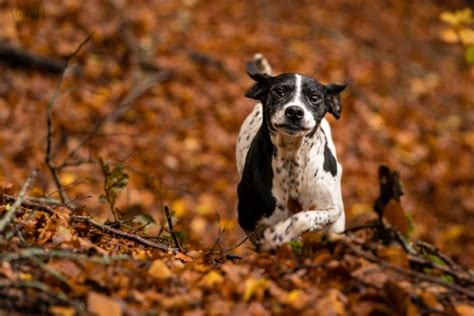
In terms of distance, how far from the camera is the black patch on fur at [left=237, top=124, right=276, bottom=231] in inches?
204

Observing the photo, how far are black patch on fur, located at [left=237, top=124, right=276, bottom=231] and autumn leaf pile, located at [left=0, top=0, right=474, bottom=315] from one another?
0.89 feet

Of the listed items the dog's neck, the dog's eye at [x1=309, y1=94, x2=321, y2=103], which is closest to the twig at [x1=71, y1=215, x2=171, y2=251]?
the dog's neck

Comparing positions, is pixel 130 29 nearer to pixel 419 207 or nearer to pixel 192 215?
pixel 192 215

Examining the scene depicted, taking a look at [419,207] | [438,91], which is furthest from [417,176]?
[438,91]

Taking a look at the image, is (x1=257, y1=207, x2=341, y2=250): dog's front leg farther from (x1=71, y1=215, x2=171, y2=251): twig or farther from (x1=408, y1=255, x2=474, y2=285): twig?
(x1=408, y1=255, x2=474, y2=285): twig

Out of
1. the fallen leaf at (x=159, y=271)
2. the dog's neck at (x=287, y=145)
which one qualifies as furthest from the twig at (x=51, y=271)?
the dog's neck at (x=287, y=145)

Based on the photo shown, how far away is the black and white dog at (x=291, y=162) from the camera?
4.97m

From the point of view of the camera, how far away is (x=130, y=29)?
11750mm

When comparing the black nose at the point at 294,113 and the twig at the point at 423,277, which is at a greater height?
the black nose at the point at 294,113

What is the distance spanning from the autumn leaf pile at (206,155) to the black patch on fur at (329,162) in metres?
0.60

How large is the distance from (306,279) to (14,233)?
158 cm

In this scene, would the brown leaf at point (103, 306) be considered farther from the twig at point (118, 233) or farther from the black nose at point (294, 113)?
the black nose at point (294, 113)

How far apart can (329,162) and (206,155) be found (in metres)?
5.09

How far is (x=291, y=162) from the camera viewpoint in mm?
5137
